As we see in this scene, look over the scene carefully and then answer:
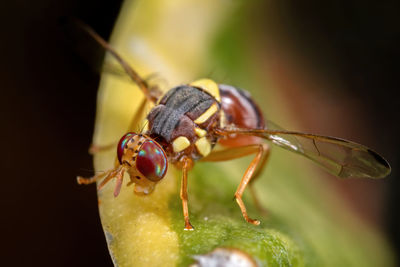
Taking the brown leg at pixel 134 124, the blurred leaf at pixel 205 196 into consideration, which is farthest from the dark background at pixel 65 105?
the brown leg at pixel 134 124

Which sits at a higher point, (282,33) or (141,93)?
(282,33)

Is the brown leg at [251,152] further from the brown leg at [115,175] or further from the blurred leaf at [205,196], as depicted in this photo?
the brown leg at [115,175]

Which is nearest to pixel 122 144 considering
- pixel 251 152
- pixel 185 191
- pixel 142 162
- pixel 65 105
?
pixel 142 162

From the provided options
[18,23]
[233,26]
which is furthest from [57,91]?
[233,26]

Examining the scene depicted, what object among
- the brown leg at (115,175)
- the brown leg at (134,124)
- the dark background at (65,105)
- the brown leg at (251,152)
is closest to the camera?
the brown leg at (115,175)

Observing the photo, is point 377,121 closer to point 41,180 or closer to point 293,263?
point 293,263

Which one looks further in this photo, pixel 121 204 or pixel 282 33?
pixel 282 33
